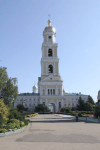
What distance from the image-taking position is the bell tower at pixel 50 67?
75812 millimetres

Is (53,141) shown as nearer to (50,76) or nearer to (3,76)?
(3,76)

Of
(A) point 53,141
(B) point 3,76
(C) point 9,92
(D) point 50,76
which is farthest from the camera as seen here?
(D) point 50,76

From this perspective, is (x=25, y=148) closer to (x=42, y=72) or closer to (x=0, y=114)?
(x=0, y=114)

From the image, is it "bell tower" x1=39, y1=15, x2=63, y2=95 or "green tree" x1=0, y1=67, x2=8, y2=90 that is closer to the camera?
"green tree" x1=0, y1=67, x2=8, y2=90

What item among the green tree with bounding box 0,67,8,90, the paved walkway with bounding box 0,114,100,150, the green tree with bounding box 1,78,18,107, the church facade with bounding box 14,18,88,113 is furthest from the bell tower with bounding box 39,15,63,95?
the paved walkway with bounding box 0,114,100,150

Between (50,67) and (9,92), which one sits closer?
(9,92)

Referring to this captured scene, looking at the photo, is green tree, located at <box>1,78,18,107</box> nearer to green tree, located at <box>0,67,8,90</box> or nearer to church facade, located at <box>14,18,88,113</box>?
green tree, located at <box>0,67,8,90</box>

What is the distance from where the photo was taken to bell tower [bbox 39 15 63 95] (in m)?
75.8

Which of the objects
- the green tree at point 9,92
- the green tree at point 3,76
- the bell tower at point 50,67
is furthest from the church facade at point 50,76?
the green tree at point 3,76

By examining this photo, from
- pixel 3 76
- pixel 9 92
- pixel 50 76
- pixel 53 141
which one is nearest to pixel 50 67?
pixel 50 76

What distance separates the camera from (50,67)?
3142 inches

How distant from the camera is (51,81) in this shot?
7556 centimetres

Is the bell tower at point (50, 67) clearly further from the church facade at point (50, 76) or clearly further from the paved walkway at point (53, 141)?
the paved walkway at point (53, 141)

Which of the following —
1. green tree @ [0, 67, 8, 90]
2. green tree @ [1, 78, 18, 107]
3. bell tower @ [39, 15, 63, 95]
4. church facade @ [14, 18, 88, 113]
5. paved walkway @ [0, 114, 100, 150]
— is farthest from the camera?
bell tower @ [39, 15, 63, 95]
